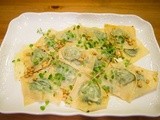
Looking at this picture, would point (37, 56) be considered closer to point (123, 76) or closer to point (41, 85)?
point (41, 85)

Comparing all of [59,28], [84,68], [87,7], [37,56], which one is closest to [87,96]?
[84,68]

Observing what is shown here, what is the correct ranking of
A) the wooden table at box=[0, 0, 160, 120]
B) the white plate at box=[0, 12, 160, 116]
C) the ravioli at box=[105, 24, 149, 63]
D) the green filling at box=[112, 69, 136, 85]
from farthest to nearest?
1. the wooden table at box=[0, 0, 160, 120]
2. the ravioli at box=[105, 24, 149, 63]
3. the green filling at box=[112, 69, 136, 85]
4. the white plate at box=[0, 12, 160, 116]

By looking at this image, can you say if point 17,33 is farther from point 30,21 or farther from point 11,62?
point 11,62

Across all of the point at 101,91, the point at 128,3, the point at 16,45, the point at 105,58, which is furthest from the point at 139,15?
the point at 16,45

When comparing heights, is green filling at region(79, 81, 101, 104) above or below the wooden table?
below

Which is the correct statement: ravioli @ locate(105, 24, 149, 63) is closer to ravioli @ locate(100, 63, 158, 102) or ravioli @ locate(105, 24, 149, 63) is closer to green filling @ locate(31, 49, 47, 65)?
ravioli @ locate(100, 63, 158, 102)

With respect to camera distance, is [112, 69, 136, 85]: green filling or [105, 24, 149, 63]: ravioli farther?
[105, 24, 149, 63]: ravioli

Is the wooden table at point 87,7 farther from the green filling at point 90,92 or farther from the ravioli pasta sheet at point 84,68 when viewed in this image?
the green filling at point 90,92

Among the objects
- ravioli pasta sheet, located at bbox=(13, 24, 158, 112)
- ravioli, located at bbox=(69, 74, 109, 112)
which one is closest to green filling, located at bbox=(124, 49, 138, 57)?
ravioli pasta sheet, located at bbox=(13, 24, 158, 112)
